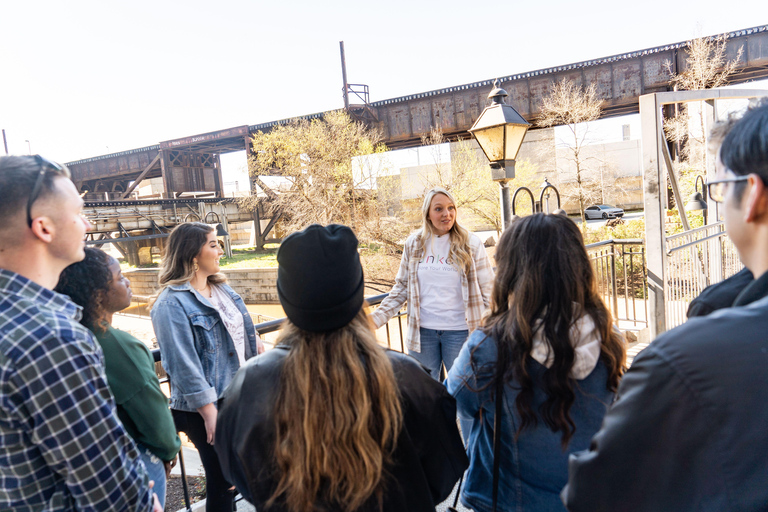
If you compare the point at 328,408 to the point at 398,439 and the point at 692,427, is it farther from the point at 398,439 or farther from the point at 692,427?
the point at 692,427

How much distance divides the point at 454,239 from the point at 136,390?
2.61 metres

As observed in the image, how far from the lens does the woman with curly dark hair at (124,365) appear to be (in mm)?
1775

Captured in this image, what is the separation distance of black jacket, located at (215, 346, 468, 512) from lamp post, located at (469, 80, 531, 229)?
3829 millimetres

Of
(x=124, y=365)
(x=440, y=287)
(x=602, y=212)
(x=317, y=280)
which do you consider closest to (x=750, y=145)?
(x=317, y=280)

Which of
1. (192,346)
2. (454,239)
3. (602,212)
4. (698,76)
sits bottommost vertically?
(602,212)

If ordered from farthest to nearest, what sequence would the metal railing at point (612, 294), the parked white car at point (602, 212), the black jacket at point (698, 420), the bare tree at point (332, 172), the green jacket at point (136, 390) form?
the parked white car at point (602, 212) < the bare tree at point (332, 172) < the metal railing at point (612, 294) < the green jacket at point (136, 390) < the black jacket at point (698, 420)

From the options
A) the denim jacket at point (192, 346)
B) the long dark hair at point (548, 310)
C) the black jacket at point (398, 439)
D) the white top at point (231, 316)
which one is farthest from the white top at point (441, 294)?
the black jacket at point (398, 439)

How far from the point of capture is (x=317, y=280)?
1388 millimetres

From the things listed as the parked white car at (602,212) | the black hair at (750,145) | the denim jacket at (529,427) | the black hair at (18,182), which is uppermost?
the black hair at (18,182)

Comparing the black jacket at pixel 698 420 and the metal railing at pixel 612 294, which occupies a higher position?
the black jacket at pixel 698 420

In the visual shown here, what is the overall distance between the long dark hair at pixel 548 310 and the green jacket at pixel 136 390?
1353 mm

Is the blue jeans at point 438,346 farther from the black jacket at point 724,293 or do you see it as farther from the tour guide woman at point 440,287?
the black jacket at point 724,293

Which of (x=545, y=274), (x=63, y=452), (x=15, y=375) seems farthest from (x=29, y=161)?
(x=545, y=274)

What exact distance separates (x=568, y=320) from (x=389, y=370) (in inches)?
26.1
